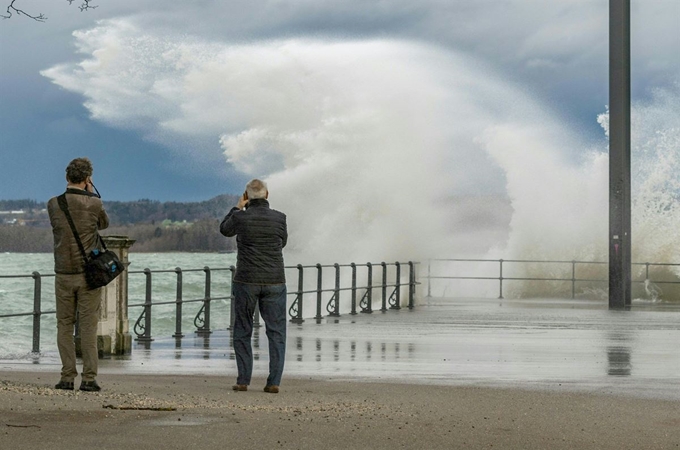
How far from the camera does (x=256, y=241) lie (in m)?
11.1

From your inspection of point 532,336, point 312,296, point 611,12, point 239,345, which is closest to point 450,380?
point 239,345

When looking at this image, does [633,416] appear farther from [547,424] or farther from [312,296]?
[312,296]

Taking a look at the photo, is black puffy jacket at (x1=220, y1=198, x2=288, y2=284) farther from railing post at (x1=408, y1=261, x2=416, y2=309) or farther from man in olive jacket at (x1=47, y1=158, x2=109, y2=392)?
railing post at (x1=408, y1=261, x2=416, y2=309)

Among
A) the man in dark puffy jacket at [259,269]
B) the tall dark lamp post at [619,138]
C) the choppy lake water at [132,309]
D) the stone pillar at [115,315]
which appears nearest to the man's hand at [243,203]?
the man in dark puffy jacket at [259,269]

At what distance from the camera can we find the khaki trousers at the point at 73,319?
34.8 ft

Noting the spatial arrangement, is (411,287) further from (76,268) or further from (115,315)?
(76,268)

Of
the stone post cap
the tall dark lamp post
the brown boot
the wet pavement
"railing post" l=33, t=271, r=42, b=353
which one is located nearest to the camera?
the brown boot

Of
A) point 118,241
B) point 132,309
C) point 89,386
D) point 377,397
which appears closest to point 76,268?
point 89,386

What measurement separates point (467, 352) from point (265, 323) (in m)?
5.39

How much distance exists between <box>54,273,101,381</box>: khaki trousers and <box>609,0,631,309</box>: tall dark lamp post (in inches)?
668

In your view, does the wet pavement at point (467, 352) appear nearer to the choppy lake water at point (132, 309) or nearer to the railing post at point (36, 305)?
the railing post at point (36, 305)

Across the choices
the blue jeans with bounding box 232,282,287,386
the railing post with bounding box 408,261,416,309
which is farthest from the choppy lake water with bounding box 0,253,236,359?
the blue jeans with bounding box 232,282,287,386

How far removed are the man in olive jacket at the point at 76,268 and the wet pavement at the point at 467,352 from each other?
5.40ft

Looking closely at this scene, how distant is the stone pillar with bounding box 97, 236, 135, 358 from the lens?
15.1 m
